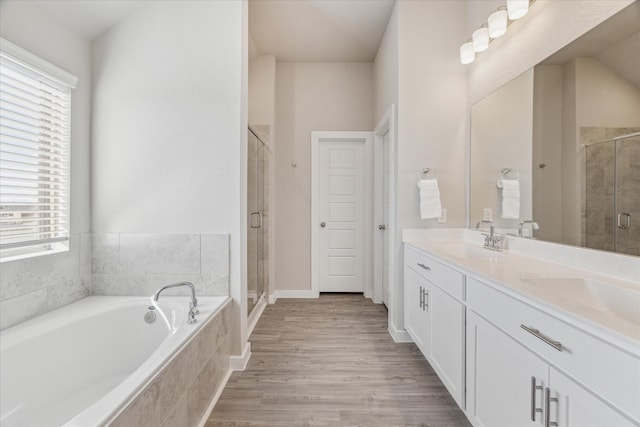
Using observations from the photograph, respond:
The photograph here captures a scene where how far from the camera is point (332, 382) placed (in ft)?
6.38

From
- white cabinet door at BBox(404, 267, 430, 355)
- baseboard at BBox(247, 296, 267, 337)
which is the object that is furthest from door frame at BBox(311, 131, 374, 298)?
white cabinet door at BBox(404, 267, 430, 355)

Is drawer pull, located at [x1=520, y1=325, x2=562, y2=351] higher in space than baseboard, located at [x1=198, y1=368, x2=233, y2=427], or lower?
higher

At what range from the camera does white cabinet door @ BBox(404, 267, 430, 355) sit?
79.9 inches

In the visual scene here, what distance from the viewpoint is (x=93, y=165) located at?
2107mm

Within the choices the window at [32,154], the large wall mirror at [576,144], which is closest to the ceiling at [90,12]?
the window at [32,154]

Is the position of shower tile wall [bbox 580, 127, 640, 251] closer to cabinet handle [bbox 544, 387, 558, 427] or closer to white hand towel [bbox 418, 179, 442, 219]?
cabinet handle [bbox 544, 387, 558, 427]

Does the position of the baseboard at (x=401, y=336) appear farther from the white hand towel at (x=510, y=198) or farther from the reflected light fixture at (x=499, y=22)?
the reflected light fixture at (x=499, y=22)

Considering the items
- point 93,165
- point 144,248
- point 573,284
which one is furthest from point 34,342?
point 573,284

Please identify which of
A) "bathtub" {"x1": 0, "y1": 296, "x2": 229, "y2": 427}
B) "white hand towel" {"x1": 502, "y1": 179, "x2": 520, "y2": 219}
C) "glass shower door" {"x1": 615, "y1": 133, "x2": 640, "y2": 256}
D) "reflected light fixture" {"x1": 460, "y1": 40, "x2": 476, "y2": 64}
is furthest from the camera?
"reflected light fixture" {"x1": 460, "y1": 40, "x2": 476, "y2": 64}

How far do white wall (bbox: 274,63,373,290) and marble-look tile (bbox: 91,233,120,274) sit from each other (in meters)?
1.84

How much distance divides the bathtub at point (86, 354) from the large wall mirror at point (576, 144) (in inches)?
80.3

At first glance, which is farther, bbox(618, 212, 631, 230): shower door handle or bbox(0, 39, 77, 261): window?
bbox(0, 39, 77, 261): window

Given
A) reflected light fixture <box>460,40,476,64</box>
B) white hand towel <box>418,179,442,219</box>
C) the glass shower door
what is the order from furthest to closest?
white hand towel <box>418,179,442,219</box> < reflected light fixture <box>460,40,476,64</box> < the glass shower door

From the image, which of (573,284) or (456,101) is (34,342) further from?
(456,101)
